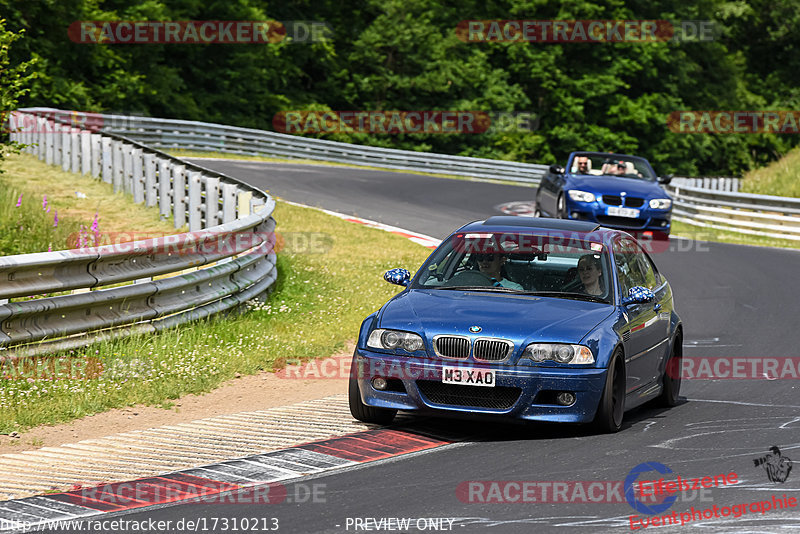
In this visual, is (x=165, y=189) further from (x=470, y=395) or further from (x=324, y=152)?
(x=324, y=152)

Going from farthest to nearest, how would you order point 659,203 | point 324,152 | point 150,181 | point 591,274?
1. point 324,152
2. point 659,203
3. point 150,181
4. point 591,274

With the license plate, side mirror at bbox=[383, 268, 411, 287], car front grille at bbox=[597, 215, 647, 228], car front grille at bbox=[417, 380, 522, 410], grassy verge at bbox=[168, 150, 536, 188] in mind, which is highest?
side mirror at bbox=[383, 268, 411, 287]

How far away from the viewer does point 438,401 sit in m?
7.70

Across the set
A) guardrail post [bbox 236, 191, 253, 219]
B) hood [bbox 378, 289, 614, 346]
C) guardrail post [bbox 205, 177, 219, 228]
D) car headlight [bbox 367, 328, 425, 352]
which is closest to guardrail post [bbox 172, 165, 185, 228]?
guardrail post [bbox 205, 177, 219, 228]

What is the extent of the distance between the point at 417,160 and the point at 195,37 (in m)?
12.1

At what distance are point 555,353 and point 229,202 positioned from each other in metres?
9.95

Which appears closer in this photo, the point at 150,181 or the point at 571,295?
the point at 571,295

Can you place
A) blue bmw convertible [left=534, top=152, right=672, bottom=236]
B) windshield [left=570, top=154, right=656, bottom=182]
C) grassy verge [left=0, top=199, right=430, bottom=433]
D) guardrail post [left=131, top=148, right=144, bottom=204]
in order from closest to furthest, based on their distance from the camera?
grassy verge [left=0, top=199, right=430, bottom=433] < blue bmw convertible [left=534, top=152, right=672, bottom=236] < guardrail post [left=131, top=148, right=144, bottom=204] < windshield [left=570, top=154, right=656, bottom=182]

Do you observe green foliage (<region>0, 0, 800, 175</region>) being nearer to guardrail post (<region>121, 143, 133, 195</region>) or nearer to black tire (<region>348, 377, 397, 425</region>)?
guardrail post (<region>121, 143, 133, 195</region>)

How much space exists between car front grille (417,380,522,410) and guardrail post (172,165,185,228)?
11628mm

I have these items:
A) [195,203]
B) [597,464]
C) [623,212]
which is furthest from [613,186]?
[597,464]

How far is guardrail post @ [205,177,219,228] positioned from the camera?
1725cm

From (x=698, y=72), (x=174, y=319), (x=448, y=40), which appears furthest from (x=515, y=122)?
(x=174, y=319)

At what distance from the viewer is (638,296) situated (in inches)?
334
